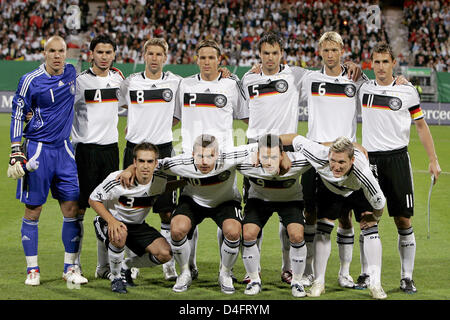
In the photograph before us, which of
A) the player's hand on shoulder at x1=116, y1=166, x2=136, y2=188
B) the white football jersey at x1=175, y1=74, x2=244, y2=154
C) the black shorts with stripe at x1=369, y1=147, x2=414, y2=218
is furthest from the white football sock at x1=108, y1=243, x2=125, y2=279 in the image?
the black shorts with stripe at x1=369, y1=147, x2=414, y2=218

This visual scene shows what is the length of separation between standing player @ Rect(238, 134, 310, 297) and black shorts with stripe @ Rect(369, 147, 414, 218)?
768 mm

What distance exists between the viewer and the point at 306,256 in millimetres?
6293

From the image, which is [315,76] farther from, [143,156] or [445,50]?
[445,50]

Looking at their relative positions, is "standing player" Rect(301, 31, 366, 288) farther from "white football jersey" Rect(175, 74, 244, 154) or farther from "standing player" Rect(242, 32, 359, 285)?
"white football jersey" Rect(175, 74, 244, 154)

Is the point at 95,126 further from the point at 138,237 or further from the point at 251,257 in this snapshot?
the point at 251,257

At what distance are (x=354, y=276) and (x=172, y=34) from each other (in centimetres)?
2340

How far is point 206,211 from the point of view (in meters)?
6.27

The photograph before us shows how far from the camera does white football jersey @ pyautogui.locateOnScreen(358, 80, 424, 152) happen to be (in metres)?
6.27

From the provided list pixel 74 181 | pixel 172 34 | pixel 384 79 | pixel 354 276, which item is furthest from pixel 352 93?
pixel 172 34

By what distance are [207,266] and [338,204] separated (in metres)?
1.73

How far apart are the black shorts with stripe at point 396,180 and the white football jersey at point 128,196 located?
6.75 ft

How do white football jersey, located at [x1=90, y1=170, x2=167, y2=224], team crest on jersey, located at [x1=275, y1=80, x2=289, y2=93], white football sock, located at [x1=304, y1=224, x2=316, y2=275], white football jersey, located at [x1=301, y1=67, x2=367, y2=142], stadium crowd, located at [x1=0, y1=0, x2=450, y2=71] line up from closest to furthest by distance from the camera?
white football jersey, located at [x1=90, y1=170, x2=167, y2=224] → white football sock, located at [x1=304, y1=224, x2=316, y2=275] → white football jersey, located at [x1=301, y1=67, x2=367, y2=142] → team crest on jersey, located at [x1=275, y1=80, x2=289, y2=93] → stadium crowd, located at [x1=0, y1=0, x2=450, y2=71]

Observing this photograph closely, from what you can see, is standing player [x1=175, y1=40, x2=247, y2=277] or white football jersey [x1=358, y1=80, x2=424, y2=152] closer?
white football jersey [x1=358, y1=80, x2=424, y2=152]

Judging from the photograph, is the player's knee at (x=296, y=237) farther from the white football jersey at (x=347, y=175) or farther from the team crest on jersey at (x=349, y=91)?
the team crest on jersey at (x=349, y=91)
